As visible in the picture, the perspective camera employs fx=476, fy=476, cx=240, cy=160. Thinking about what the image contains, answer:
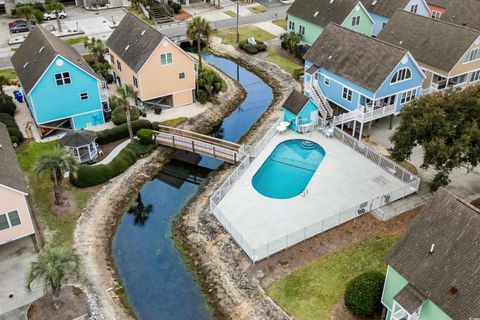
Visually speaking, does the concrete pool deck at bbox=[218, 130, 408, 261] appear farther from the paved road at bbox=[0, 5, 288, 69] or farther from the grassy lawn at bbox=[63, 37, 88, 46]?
the grassy lawn at bbox=[63, 37, 88, 46]

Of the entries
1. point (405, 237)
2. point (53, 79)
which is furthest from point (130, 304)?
point (53, 79)

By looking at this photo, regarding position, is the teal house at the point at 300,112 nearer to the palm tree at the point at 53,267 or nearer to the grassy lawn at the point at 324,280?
the grassy lawn at the point at 324,280

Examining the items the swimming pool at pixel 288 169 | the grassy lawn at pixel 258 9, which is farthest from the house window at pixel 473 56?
the grassy lawn at pixel 258 9

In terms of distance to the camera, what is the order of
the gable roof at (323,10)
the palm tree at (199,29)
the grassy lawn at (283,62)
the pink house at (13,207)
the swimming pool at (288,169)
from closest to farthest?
the pink house at (13,207)
the swimming pool at (288,169)
the palm tree at (199,29)
the gable roof at (323,10)
the grassy lawn at (283,62)

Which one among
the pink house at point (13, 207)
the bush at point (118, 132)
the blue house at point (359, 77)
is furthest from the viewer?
the blue house at point (359, 77)

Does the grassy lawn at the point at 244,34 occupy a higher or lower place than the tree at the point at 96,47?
lower

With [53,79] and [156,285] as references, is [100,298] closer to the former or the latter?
[156,285]

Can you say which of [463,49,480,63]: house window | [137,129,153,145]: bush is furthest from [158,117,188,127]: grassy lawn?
[463,49,480,63]: house window

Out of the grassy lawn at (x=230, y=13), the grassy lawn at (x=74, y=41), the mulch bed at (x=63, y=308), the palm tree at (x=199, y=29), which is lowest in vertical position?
the mulch bed at (x=63, y=308)

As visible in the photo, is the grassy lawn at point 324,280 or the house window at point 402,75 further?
the house window at point 402,75
